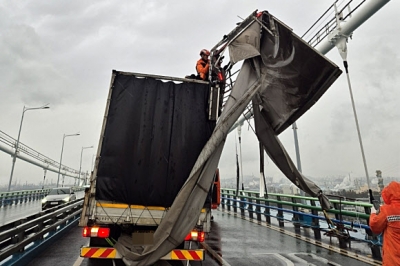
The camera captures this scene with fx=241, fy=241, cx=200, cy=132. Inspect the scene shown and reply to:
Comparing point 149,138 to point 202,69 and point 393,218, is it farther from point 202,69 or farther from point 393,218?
point 393,218

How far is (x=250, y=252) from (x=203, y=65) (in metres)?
4.94

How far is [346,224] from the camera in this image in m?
6.80

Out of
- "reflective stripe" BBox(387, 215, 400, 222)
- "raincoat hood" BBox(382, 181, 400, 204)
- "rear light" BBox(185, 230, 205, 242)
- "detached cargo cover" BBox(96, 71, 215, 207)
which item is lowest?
"rear light" BBox(185, 230, 205, 242)

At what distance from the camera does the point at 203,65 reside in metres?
5.82

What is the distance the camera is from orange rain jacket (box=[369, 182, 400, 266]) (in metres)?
3.02

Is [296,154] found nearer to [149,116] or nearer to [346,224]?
[346,224]

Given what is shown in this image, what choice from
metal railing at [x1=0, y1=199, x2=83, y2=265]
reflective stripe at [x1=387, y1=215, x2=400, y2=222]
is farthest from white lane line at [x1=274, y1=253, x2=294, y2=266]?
metal railing at [x1=0, y1=199, x2=83, y2=265]

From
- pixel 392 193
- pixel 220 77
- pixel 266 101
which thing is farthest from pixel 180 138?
pixel 392 193

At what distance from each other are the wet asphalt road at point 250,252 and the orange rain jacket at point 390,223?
8.61 ft

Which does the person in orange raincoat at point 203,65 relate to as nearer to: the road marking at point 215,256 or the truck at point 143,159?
the truck at point 143,159

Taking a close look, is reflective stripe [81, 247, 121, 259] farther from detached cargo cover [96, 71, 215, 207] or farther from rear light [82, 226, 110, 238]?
detached cargo cover [96, 71, 215, 207]

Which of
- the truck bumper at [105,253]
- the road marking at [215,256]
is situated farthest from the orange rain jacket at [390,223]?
the road marking at [215,256]

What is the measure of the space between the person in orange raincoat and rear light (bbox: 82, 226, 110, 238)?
12.0 ft

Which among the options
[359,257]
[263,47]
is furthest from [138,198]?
[359,257]
